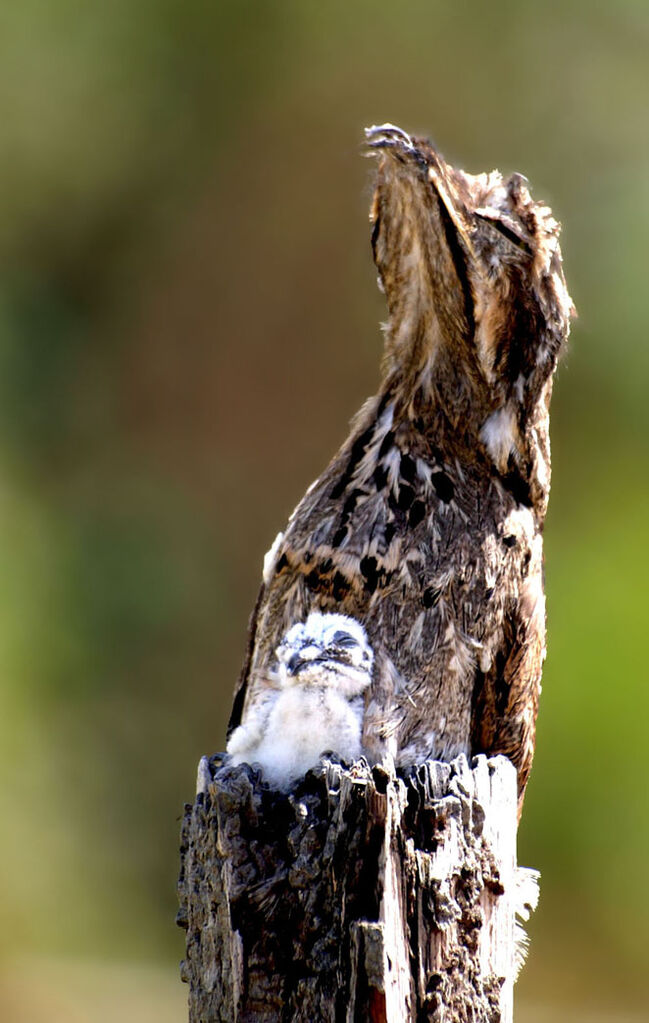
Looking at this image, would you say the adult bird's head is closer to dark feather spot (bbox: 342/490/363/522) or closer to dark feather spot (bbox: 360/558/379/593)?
dark feather spot (bbox: 342/490/363/522)

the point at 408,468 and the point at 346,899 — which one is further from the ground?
the point at 408,468

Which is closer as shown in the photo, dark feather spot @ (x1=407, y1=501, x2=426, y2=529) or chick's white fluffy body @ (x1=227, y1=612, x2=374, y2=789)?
chick's white fluffy body @ (x1=227, y1=612, x2=374, y2=789)

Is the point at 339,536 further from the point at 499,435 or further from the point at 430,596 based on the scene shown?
the point at 499,435

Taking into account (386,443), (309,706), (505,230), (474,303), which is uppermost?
(505,230)

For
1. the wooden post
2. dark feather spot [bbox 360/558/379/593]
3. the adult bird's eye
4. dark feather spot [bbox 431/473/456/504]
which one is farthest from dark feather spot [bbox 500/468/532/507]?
the wooden post

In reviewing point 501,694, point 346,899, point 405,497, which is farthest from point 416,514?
point 346,899

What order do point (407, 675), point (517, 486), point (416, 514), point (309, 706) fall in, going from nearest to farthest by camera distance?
1. point (309, 706)
2. point (407, 675)
3. point (416, 514)
4. point (517, 486)

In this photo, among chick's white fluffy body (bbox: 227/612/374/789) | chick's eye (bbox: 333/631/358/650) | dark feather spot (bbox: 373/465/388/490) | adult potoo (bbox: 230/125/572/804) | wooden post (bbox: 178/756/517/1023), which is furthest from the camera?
dark feather spot (bbox: 373/465/388/490)
